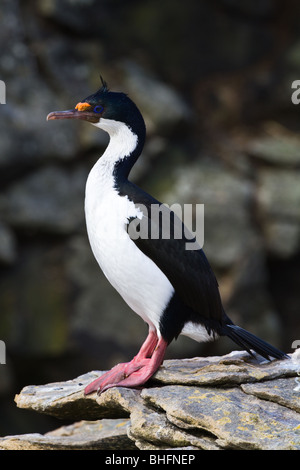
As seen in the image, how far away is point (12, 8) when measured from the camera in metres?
Result: 11.1

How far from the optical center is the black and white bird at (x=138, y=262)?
187 inches

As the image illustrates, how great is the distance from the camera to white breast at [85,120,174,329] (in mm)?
4719

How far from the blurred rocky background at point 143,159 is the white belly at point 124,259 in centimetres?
575

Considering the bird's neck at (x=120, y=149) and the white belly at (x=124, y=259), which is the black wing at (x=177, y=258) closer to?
the white belly at (x=124, y=259)

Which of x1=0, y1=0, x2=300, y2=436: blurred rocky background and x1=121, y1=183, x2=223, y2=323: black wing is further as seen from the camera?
x1=0, y1=0, x2=300, y2=436: blurred rocky background

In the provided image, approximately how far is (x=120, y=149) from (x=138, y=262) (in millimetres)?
910

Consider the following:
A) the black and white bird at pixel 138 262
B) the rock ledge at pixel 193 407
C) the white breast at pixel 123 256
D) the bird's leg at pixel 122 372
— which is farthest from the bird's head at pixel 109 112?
the rock ledge at pixel 193 407

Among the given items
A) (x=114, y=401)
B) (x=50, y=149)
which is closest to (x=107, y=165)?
(x=114, y=401)

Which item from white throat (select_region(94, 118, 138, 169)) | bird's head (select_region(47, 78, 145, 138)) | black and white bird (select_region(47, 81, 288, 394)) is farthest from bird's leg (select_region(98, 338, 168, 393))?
bird's head (select_region(47, 78, 145, 138))

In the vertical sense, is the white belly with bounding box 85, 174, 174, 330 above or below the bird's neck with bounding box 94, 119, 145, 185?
below

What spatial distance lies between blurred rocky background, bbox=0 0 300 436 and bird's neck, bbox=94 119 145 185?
567 centimetres

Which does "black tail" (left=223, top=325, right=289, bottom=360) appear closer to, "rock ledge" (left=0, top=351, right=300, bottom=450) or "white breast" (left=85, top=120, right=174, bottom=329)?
"rock ledge" (left=0, top=351, right=300, bottom=450)
